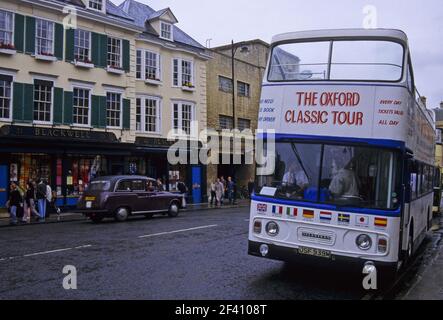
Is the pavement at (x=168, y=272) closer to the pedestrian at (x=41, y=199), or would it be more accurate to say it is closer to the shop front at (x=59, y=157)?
the pedestrian at (x=41, y=199)

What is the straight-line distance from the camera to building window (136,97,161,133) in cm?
2725

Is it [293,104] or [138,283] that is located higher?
[293,104]

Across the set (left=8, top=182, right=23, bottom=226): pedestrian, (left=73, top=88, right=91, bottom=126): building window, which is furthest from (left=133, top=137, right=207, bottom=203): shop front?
(left=8, top=182, right=23, bottom=226): pedestrian

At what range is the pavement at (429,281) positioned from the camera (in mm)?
7191

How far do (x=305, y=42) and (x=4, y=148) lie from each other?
16180 mm

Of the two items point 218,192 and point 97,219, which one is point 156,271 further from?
point 218,192

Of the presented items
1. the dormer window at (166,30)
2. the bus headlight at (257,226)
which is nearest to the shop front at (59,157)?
the dormer window at (166,30)

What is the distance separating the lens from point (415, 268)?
9.76 meters

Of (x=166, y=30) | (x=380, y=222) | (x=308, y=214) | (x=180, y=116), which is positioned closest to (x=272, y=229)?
(x=308, y=214)

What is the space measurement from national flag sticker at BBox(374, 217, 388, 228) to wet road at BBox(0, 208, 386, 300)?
0.88m

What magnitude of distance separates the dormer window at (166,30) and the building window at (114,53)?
4.00 meters

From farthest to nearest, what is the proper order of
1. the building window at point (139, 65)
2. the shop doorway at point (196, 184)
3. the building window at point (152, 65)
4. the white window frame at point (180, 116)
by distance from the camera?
the shop doorway at point (196, 184)
the white window frame at point (180, 116)
the building window at point (152, 65)
the building window at point (139, 65)
